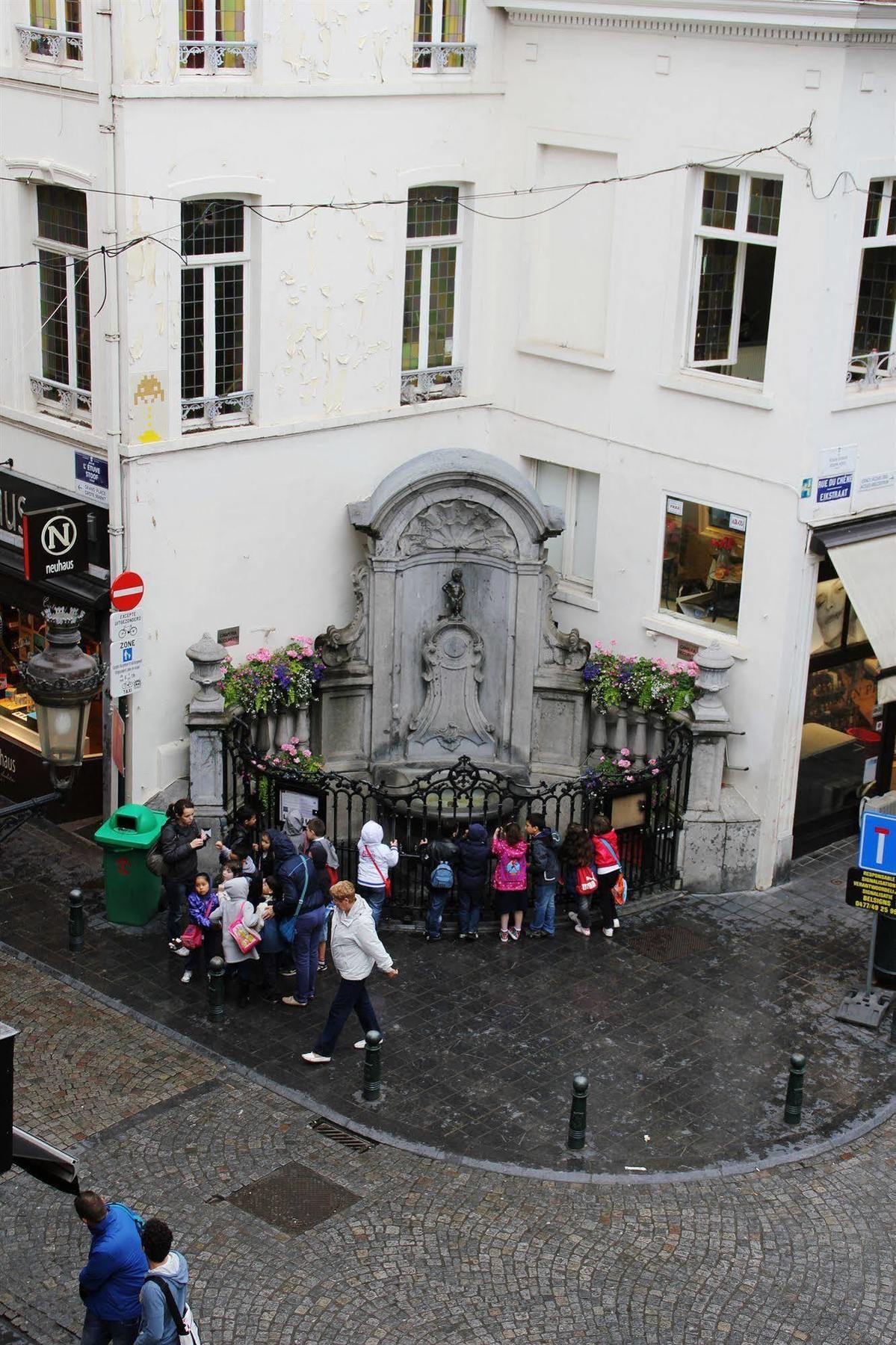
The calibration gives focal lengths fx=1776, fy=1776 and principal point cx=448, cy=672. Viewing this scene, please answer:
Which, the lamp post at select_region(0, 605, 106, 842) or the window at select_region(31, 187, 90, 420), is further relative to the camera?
the window at select_region(31, 187, 90, 420)

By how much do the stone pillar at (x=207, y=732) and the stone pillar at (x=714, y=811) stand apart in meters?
4.68

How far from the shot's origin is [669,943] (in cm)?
1695

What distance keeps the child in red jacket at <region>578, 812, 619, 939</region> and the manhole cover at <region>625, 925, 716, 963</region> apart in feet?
0.90

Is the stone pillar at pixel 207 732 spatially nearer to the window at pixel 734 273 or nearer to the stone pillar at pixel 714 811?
the stone pillar at pixel 714 811

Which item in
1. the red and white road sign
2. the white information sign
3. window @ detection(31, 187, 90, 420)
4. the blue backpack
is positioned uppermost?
window @ detection(31, 187, 90, 420)

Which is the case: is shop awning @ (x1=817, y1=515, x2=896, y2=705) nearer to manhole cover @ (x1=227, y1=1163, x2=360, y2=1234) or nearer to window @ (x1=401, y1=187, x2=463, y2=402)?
window @ (x1=401, y1=187, x2=463, y2=402)

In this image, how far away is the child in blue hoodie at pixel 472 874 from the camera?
16.3m

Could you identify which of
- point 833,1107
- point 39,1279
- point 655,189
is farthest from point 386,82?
point 39,1279

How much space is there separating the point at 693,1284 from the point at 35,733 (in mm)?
10483

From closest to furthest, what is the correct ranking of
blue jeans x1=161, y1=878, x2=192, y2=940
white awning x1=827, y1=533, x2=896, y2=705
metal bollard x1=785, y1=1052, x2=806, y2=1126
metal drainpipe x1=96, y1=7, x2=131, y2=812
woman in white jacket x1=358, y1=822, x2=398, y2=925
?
metal bollard x1=785, y1=1052, x2=806, y2=1126 < metal drainpipe x1=96, y1=7, x2=131, y2=812 < woman in white jacket x1=358, y1=822, x2=398, y2=925 < blue jeans x1=161, y1=878, x2=192, y2=940 < white awning x1=827, y1=533, x2=896, y2=705

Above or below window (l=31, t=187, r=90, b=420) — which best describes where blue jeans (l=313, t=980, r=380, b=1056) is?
below

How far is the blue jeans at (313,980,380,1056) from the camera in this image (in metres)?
14.2

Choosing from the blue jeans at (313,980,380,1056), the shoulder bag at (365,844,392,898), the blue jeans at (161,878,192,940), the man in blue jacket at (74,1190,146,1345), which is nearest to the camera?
the man in blue jacket at (74,1190,146,1345)

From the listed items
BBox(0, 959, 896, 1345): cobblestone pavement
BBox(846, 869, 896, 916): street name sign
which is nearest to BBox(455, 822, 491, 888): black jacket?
BBox(0, 959, 896, 1345): cobblestone pavement
